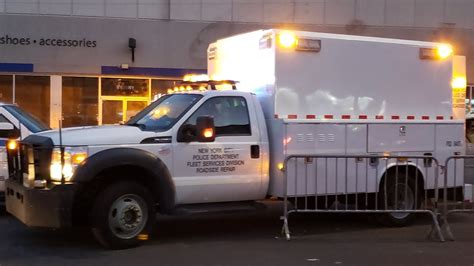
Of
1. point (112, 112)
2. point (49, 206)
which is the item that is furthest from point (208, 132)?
point (112, 112)

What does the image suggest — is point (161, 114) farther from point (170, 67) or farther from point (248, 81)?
point (170, 67)

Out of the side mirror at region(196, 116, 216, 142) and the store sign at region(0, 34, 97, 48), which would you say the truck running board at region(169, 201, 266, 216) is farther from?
the store sign at region(0, 34, 97, 48)

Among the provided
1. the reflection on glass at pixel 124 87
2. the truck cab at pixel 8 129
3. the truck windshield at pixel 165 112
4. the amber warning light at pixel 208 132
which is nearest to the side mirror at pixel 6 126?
the truck cab at pixel 8 129

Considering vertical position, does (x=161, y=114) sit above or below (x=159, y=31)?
below

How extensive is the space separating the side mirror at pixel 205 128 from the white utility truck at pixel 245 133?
15mm

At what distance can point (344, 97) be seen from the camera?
867 cm

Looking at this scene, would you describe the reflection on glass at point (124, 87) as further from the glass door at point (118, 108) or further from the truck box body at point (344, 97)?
the truck box body at point (344, 97)

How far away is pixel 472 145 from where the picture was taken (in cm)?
1465

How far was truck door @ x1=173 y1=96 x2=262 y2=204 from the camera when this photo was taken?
24.6 ft

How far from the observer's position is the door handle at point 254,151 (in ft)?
26.0

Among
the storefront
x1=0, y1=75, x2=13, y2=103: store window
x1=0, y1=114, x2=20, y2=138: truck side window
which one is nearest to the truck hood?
x1=0, y1=114, x2=20, y2=138: truck side window

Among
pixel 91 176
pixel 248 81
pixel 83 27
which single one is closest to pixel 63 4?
pixel 83 27

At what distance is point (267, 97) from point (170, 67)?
1260 centimetres

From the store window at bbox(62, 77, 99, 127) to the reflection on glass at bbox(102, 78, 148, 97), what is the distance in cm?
34
